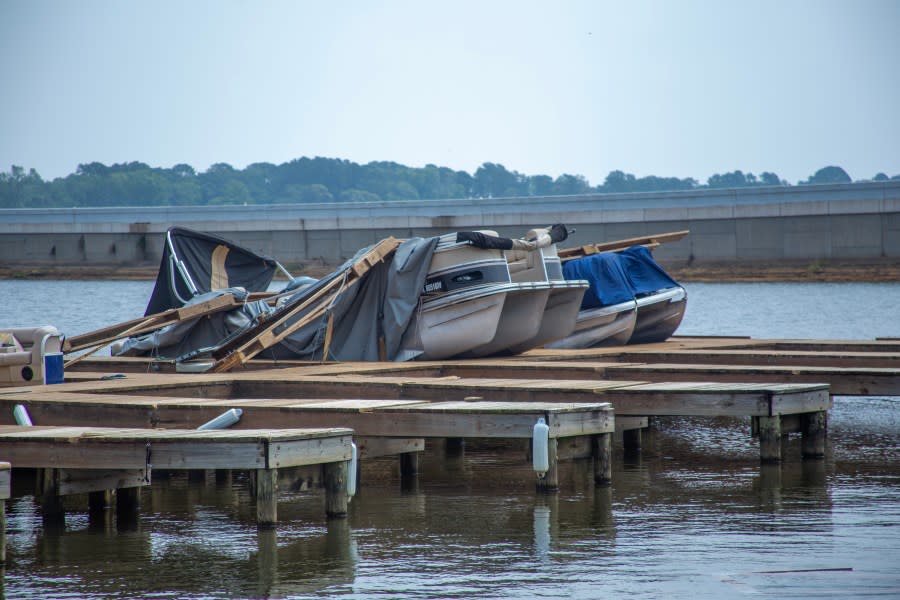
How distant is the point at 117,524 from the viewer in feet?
34.9

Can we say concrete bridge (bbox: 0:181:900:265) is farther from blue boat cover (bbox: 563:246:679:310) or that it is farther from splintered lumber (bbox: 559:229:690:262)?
blue boat cover (bbox: 563:246:679:310)

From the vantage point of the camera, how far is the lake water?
8.47 meters

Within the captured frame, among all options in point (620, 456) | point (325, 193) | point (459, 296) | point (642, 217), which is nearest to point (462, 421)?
point (620, 456)

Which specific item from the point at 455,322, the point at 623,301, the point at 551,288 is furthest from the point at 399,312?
the point at 623,301

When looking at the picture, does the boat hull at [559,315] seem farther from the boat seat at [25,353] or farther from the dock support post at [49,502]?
the dock support post at [49,502]

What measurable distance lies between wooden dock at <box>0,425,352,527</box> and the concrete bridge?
46.5 meters

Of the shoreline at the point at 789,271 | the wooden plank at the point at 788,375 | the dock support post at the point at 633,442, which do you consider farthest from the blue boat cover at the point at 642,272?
the shoreline at the point at 789,271

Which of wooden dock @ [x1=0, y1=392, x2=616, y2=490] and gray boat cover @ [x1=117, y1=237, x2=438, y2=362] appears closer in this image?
wooden dock @ [x1=0, y1=392, x2=616, y2=490]

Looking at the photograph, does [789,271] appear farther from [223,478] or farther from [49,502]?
[49,502]

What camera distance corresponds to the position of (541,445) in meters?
11.2

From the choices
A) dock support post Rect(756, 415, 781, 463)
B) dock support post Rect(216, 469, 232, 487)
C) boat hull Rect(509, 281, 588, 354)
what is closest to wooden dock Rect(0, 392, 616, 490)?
dock support post Rect(216, 469, 232, 487)

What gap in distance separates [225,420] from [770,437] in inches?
210

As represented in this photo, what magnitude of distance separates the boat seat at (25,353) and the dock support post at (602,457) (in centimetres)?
578

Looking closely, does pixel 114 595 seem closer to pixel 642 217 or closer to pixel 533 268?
pixel 533 268
